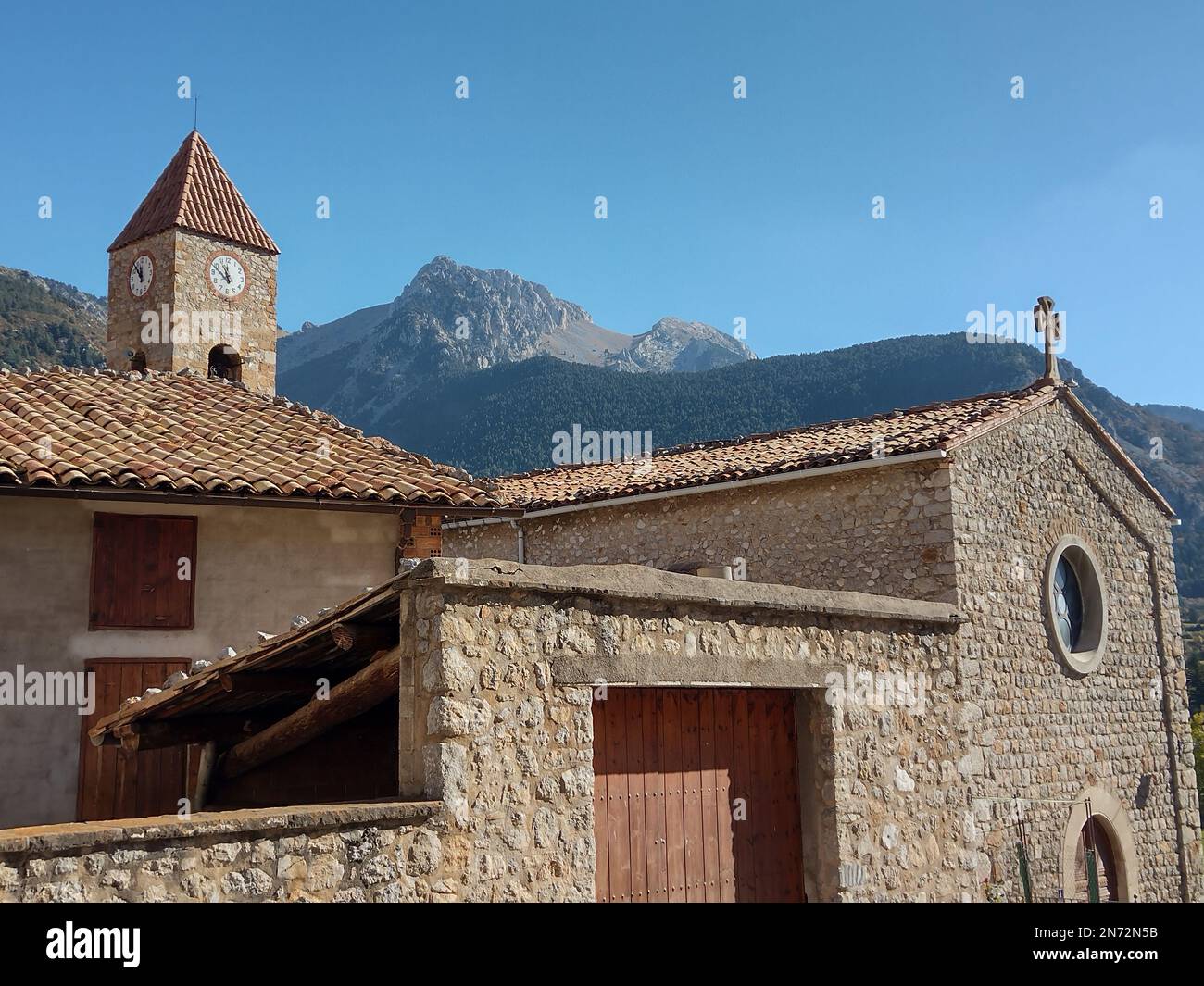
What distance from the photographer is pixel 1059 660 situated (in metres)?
15.0

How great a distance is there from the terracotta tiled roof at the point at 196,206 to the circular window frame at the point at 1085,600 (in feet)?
43.3

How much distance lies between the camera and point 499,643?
5.68m

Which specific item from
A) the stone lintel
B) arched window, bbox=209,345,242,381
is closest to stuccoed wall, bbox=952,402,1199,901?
the stone lintel

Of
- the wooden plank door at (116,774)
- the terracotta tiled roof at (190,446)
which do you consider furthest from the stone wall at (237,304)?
the wooden plank door at (116,774)

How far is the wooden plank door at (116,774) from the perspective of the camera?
9.04 m

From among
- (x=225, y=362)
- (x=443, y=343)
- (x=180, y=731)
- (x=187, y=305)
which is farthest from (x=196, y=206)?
(x=443, y=343)

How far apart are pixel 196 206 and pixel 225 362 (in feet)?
9.06

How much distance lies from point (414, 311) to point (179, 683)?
91.7 metres

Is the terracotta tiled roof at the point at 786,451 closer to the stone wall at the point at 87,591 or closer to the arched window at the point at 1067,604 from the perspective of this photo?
the arched window at the point at 1067,604

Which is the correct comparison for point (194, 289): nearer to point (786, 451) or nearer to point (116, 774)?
point (786, 451)
